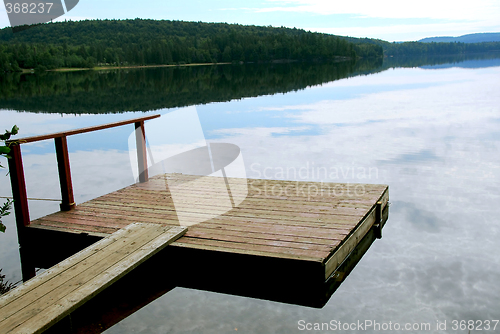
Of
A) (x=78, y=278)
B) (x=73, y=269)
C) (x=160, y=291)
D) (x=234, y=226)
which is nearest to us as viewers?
(x=78, y=278)

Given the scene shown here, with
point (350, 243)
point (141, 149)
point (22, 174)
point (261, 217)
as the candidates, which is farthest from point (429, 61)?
point (22, 174)

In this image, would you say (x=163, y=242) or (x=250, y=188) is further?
(x=250, y=188)

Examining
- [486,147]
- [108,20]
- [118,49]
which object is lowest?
[486,147]

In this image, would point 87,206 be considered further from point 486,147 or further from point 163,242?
point 486,147

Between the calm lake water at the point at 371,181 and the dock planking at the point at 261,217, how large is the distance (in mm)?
308

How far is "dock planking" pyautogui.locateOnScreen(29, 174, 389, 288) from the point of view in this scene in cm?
335

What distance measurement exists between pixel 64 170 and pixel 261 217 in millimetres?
1931

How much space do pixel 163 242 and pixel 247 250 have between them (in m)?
0.64

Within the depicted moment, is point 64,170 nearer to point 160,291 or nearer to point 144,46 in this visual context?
point 160,291

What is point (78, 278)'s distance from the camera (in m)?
2.92

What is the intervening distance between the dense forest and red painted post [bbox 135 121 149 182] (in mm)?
63911

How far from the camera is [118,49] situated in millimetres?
74625

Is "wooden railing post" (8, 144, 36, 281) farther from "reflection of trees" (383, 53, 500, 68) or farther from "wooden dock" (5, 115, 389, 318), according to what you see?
"reflection of trees" (383, 53, 500, 68)

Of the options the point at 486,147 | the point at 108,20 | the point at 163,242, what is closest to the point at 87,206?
the point at 163,242
